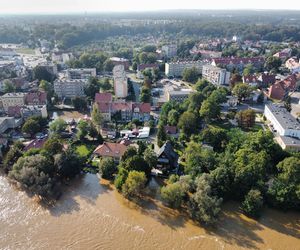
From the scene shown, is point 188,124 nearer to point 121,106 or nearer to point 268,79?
point 121,106

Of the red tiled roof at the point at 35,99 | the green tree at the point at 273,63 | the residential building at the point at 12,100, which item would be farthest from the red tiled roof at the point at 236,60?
the residential building at the point at 12,100

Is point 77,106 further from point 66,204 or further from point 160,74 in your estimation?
point 160,74

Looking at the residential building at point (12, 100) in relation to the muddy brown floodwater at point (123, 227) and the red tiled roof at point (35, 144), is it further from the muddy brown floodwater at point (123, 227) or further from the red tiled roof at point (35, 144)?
the muddy brown floodwater at point (123, 227)

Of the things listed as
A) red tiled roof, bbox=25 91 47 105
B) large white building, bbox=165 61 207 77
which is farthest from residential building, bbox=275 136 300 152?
large white building, bbox=165 61 207 77

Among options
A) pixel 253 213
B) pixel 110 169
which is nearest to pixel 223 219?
pixel 253 213

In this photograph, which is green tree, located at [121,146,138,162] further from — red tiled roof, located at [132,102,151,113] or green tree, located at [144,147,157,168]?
red tiled roof, located at [132,102,151,113]

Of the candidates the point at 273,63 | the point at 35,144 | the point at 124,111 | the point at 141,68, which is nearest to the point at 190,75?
the point at 141,68
